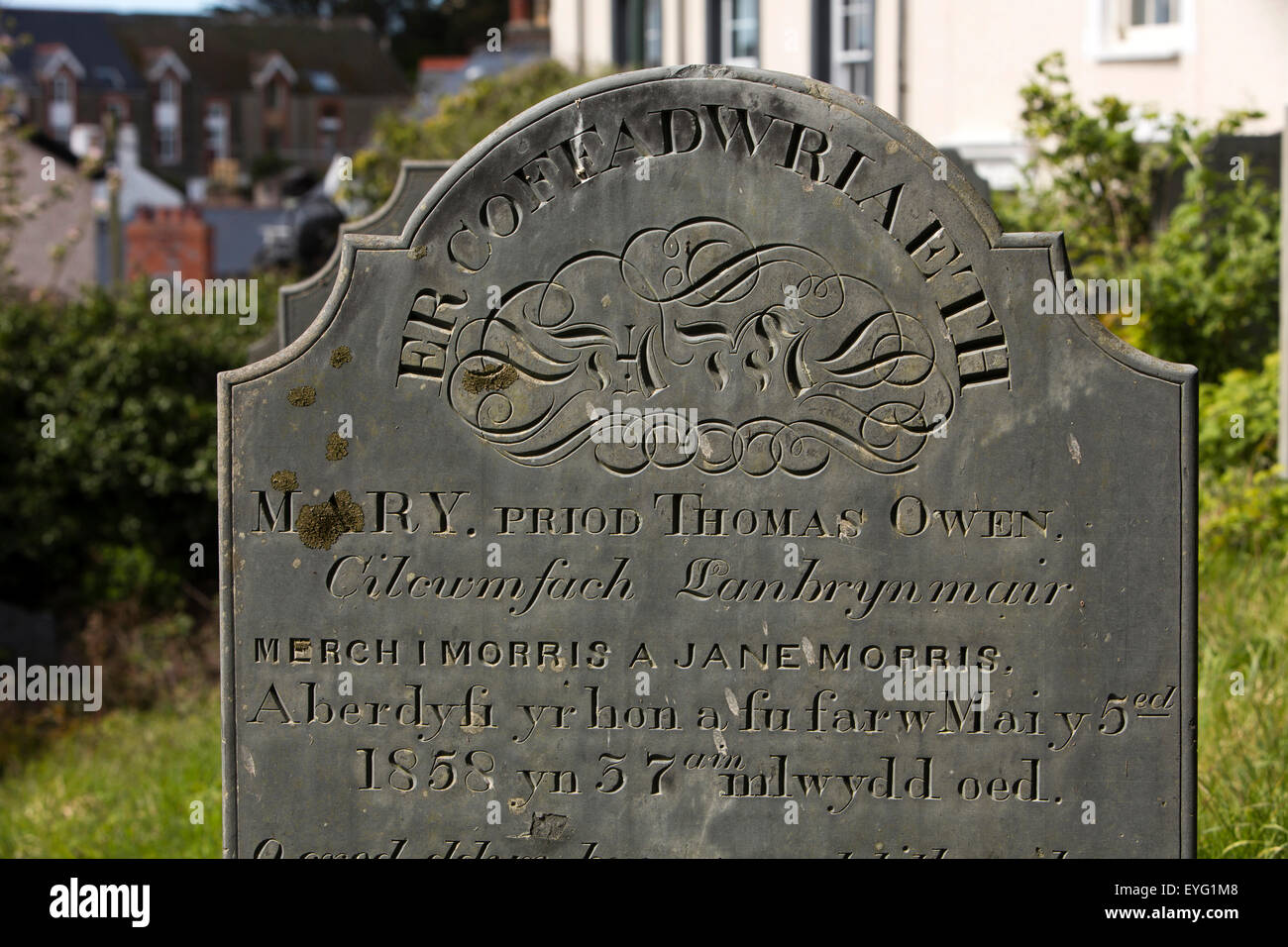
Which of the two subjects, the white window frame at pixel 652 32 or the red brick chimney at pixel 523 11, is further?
the red brick chimney at pixel 523 11

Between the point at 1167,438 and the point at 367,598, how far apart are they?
1886 millimetres

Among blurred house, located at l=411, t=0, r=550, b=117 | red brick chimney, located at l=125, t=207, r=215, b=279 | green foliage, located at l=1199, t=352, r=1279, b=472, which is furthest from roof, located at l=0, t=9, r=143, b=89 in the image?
green foliage, located at l=1199, t=352, r=1279, b=472

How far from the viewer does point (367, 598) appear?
319 cm

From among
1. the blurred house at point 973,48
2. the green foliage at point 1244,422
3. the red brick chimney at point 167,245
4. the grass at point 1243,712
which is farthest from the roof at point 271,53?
the grass at point 1243,712

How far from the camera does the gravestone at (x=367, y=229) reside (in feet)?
16.2

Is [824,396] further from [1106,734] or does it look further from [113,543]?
[113,543]

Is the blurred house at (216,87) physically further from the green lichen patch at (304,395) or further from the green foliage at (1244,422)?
the green lichen patch at (304,395)

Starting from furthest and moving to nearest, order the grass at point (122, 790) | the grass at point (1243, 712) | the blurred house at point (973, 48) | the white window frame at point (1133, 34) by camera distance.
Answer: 1. the white window frame at point (1133, 34)
2. the blurred house at point (973, 48)
3. the grass at point (122, 790)
4. the grass at point (1243, 712)

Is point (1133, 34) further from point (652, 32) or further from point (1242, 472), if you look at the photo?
point (652, 32)

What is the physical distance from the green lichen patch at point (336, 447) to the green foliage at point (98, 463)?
6718mm

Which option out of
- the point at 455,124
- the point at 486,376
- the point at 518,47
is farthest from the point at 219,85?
the point at 486,376

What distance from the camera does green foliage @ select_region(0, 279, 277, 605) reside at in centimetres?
932

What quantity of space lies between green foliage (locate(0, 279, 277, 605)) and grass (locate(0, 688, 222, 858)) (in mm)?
1790

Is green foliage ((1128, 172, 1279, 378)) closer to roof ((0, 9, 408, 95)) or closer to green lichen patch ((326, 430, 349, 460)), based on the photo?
green lichen patch ((326, 430, 349, 460))
